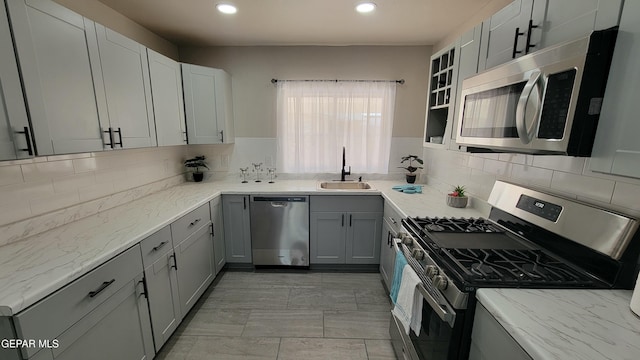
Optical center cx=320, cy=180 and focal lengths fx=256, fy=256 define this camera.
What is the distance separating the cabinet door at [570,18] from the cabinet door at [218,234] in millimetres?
2628

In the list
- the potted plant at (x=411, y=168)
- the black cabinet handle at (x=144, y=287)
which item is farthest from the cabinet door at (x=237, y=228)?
the potted plant at (x=411, y=168)

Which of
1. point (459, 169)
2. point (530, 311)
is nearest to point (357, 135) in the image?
point (459, 169)

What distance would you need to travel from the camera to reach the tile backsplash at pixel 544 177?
1046 mm

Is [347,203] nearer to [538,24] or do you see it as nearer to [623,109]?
[538,24]

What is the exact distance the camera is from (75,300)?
3.72ft

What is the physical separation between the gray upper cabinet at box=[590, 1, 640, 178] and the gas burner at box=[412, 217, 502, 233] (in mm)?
799

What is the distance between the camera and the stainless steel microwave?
87 cm

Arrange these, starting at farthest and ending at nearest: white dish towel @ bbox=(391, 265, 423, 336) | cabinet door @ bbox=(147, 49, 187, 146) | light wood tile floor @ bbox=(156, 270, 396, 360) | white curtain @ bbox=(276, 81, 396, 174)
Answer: white curtain @ bbox=(276, 81, 396, 174)
cabinet door @ bbox=(147, 49, 187, 146)
light wood tile floor @ bbox=(156, 270, 396, 360)
white dish towel @ bbox=(391, 265, 423, 336)

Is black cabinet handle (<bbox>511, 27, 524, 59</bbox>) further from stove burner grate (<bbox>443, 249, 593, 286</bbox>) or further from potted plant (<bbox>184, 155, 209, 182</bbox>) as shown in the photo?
potted plant (<bbox>184, 155, 209, 182</bbox>)

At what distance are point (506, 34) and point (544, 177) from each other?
81cm

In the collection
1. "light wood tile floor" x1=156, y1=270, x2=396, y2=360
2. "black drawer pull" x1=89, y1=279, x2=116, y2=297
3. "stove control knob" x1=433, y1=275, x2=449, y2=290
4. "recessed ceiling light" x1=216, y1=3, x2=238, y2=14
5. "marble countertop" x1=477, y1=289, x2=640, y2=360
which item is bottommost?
"light wood tile floor" x1=156, y1=270, x2=396, y2=360

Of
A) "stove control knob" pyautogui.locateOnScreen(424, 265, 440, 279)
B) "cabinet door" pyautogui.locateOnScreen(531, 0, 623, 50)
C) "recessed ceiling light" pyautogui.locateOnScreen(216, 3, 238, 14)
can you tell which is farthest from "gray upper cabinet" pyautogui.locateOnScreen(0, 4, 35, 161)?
"cabinet door" pyautogui.locateOnScreen(531, 0, 623, 50)

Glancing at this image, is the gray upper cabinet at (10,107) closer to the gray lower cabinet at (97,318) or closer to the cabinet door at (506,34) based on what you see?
the gray lower cabinet at (97,318)

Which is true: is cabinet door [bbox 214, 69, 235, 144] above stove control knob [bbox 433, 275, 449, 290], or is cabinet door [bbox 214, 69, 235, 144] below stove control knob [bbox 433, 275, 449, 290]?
above
